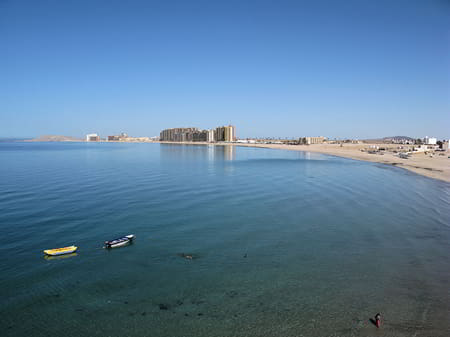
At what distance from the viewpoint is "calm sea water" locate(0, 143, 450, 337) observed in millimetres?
9883

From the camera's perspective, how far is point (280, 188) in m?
35.0

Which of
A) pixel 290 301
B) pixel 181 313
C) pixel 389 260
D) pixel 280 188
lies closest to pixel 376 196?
pixel 280 188

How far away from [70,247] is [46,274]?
2228 mm

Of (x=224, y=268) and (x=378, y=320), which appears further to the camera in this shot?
(x=224, y=268)

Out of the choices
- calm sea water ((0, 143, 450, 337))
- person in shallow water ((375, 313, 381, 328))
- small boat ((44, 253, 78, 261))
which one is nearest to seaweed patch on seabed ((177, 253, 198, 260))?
calm sea water ((0, 143, 450, 337))

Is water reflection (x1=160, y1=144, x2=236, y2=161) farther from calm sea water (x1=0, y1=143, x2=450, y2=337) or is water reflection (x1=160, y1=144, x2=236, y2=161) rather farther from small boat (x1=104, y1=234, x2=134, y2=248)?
small boat (x1=104, y1=234, x2=134, y2=248)

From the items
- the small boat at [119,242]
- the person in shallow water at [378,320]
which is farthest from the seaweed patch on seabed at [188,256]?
the person in shallow water at [378,320]

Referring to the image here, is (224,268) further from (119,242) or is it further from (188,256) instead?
(119,242)

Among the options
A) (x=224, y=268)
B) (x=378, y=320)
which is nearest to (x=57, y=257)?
(x=224, y=268)

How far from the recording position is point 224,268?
13680 mm

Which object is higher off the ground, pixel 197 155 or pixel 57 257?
pixel 197 155

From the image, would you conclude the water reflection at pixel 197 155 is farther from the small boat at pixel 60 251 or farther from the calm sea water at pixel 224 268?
the small boat at pixel 60 251

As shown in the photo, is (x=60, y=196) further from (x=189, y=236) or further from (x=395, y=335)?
(x=395, y=335)

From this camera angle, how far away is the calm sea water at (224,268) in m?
9.88
